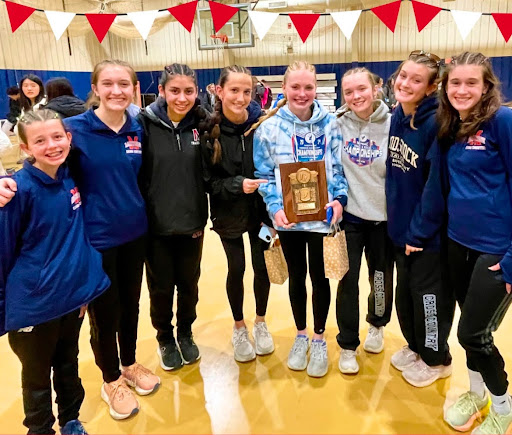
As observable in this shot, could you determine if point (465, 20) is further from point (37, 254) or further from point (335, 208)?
point (37, 254)

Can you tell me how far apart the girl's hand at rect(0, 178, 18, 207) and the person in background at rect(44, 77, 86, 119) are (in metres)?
1.78

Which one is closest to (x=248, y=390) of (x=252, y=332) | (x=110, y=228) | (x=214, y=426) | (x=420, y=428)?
(x=214, y=426)

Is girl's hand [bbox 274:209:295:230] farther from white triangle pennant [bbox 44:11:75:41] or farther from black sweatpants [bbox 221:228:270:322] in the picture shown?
white triangle pennant [bbox 44:11:75:41]

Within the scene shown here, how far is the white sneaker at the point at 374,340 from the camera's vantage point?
2.71 m

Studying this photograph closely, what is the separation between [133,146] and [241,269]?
3.22 feet

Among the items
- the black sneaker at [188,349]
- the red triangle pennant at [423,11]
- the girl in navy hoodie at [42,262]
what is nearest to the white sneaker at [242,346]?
the black sneaker at [188,349]

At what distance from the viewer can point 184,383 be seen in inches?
98.1

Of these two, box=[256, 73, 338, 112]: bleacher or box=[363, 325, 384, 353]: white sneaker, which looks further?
box=[256, 73, 338, 112]: bleacher

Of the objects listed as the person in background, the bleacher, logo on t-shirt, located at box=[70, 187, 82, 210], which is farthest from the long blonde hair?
the bleacher

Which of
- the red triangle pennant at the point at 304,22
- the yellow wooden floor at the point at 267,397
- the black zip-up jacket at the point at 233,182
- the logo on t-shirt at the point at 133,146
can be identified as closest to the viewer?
the logo on t-shirt at the point at 133,146

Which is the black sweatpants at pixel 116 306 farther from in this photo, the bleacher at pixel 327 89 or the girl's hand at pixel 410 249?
the bleacher at pixel 327 89

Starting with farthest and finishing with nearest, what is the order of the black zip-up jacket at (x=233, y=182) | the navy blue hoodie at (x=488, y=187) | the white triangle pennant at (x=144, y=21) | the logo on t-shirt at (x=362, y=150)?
the white triangle pennant at (x=144, y=21), the black zip-up jacket at (x=233, y=182), the logo on t-shirt at (x=362, y=150), the navy blue hoodie at (x=488, y=187)

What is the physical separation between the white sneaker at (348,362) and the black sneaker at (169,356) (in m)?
0.94

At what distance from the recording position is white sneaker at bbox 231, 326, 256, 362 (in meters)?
2.68
